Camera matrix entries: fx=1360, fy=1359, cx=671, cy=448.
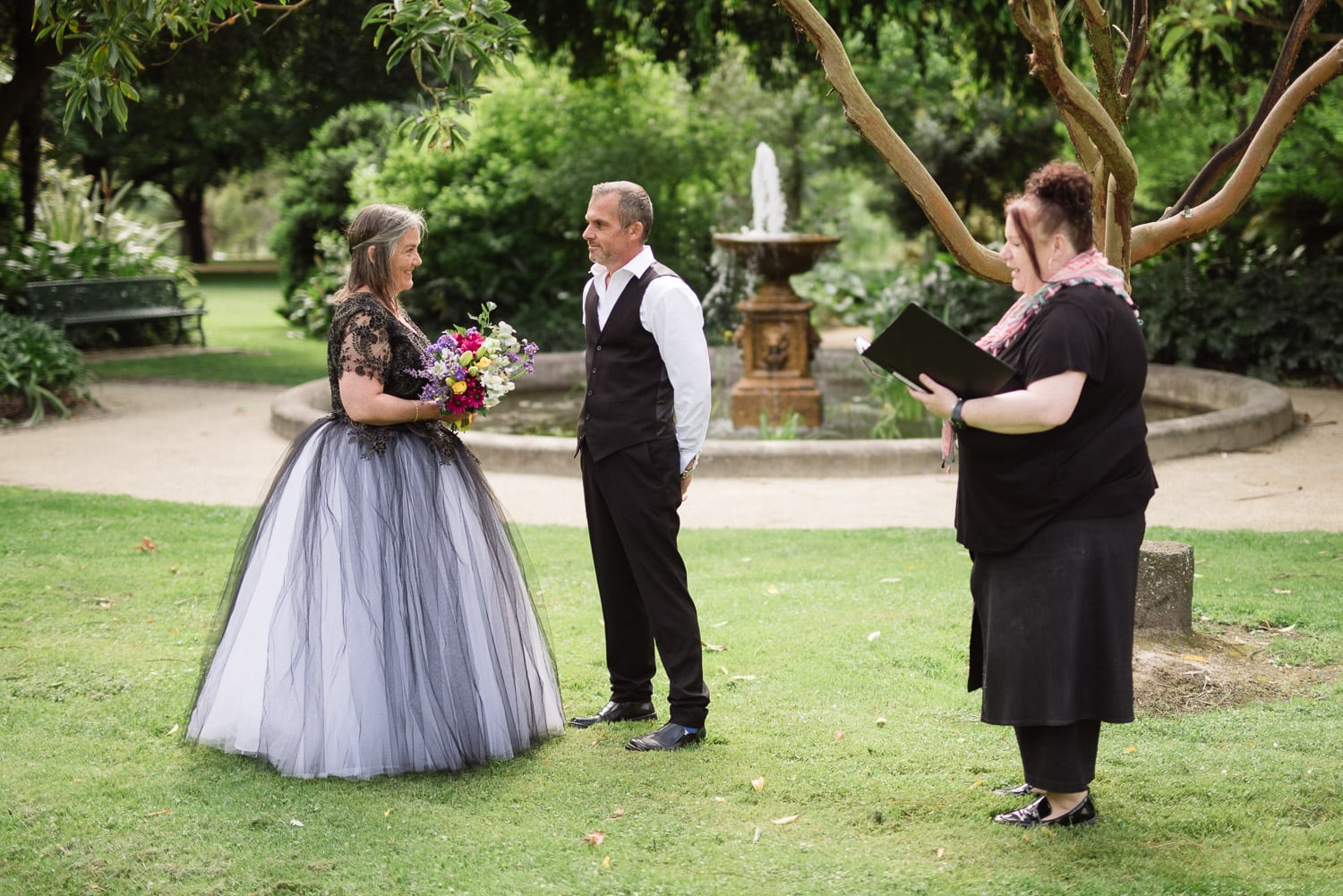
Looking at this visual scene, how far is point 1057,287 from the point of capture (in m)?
3.56

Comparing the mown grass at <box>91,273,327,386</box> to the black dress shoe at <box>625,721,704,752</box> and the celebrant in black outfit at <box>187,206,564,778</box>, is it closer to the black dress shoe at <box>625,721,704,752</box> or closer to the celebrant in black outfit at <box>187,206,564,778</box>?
the celebrant in black outfit at <box>187,206,564,778</box>

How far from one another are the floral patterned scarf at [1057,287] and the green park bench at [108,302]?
566 inches

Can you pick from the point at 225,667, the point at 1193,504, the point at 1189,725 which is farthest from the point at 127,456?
the point at 1189,725

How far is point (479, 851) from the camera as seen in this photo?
3.78 m

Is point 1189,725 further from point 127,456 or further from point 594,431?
point 127,456

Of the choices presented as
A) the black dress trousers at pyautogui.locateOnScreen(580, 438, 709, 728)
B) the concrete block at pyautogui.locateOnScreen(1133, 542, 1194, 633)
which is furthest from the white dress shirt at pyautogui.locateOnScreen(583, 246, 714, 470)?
the concrete block at pyautogui.locateOnScreen(1133, 542, 1194, 633)

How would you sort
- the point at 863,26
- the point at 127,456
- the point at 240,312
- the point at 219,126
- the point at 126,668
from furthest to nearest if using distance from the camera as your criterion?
1. the point at 219,126
2. the point at 240,312
3. the point at 863,26
4. the point at 127,456
5. the point at 126,668

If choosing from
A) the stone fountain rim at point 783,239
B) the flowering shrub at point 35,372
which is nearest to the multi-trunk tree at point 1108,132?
the stone fountain rim at point 783,239

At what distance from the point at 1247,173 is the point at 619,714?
3.15m

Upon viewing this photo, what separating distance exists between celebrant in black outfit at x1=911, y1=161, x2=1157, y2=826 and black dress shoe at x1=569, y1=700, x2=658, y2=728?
60.4 inches

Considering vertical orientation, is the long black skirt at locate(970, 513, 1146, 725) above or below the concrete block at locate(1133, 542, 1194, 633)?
above

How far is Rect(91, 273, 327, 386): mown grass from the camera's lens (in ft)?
50.9

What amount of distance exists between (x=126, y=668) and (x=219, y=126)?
33326mm

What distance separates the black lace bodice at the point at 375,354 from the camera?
443 centimetres
